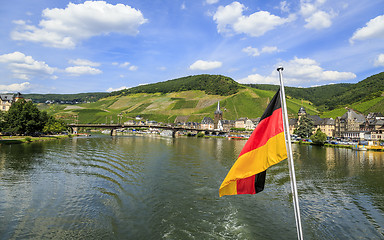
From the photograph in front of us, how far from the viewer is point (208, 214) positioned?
19797 mm

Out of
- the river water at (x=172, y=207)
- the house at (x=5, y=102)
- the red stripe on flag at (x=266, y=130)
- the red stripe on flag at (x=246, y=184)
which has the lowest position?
the river water at (x=172, y=207)

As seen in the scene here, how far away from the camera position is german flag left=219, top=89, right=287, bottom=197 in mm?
8703

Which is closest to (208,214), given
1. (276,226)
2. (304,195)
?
(276,226)

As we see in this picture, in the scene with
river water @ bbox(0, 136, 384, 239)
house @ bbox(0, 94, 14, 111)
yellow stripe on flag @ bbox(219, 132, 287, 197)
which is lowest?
river water @ bbox(0, 136, 384, 239)

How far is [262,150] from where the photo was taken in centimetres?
907

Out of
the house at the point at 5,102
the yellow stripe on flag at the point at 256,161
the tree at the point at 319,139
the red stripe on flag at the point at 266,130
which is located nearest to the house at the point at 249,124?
the tree at the point at 319,139

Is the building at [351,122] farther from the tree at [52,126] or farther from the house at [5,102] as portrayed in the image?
the house at [5,102]

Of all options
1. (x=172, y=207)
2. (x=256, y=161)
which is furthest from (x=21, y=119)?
(x=256, y=161)

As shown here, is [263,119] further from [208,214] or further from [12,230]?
→ [12,230]

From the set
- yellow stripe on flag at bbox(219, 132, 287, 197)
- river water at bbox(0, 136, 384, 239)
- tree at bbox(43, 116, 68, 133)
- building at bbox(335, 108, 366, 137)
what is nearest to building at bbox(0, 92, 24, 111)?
tree at bbox(43, 116, 68, 133)

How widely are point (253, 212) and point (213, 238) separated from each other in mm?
6318

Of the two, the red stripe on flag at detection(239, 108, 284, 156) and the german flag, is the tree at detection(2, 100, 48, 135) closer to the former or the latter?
the german flag

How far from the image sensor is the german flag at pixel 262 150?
343 inches

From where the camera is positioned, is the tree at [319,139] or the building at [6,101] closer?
the tree at [319,139]
